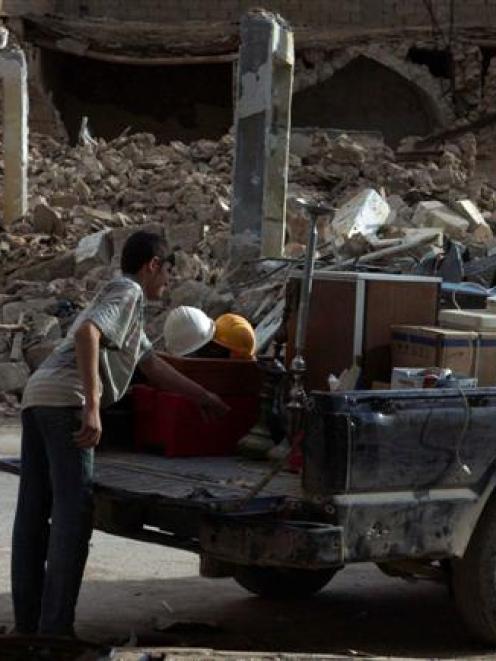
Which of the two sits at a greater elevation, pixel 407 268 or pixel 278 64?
pixel 278 64

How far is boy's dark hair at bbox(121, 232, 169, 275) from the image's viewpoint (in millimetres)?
6207

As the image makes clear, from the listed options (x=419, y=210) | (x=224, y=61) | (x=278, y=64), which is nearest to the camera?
(x=278, y=64)

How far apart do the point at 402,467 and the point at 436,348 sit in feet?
2.33

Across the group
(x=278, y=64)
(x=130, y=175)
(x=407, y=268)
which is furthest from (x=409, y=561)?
(x=130, y=175)

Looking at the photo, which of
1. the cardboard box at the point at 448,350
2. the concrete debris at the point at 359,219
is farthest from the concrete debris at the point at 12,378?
the cardboard box at the point at 448,350

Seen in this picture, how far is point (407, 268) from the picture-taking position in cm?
1235

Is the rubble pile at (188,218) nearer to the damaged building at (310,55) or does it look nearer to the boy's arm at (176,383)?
the damaged building at (310,55)

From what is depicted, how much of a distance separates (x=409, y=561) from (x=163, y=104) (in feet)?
78.4

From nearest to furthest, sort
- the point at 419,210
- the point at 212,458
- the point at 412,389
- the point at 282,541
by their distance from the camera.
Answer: the point at 282,541 → the point at 412,389 → the point at 212,458 → the point at 419,210

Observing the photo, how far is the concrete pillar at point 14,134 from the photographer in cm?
1872

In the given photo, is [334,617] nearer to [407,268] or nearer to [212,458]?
[212,458]

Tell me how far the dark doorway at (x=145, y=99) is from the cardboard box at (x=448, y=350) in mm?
23045

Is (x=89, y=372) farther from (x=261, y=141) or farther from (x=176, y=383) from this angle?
(x=261, y=141)

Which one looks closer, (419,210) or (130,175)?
(419,210)
